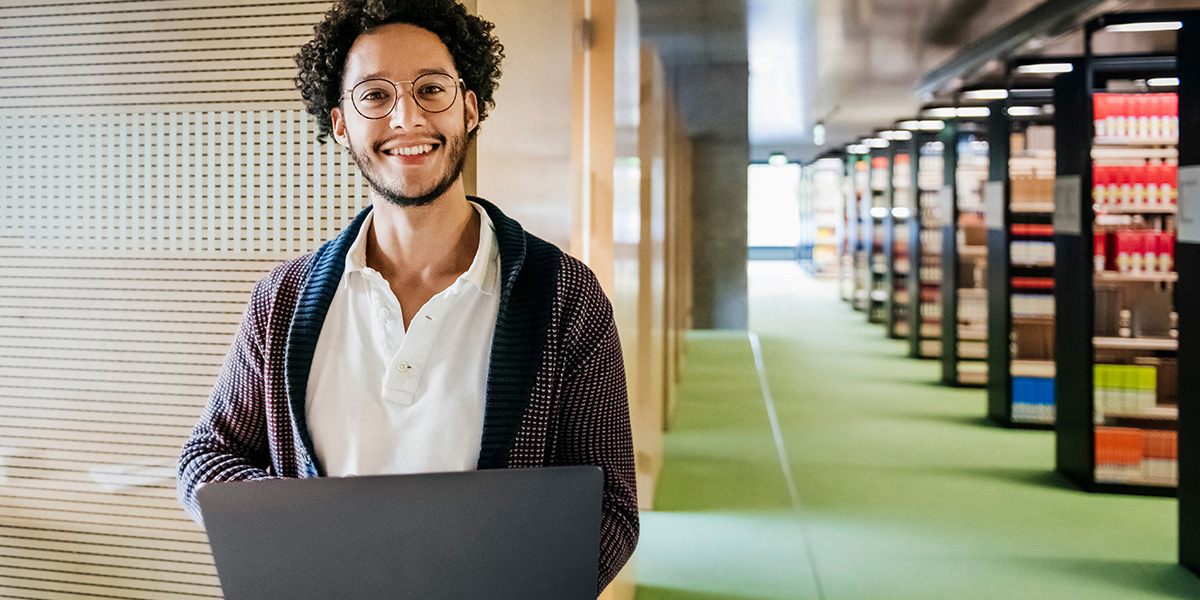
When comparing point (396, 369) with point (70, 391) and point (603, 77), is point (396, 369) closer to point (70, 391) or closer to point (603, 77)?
point (70, 391)

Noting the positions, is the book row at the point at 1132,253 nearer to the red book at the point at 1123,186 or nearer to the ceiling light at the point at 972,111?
the red book at the point at 1123,186

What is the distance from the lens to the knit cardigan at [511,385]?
4.19 ft

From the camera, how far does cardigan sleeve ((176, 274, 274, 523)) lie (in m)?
1.35

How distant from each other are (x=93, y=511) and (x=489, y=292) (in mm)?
1576

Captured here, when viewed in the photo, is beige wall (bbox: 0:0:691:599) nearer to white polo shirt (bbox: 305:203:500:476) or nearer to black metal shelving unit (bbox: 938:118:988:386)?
white polo shirt (bbox: 305:203:500:476)

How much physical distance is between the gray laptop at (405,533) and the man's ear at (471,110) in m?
0.56

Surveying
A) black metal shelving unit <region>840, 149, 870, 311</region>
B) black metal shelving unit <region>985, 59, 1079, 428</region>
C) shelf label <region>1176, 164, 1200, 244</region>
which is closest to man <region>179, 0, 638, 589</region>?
shelf label <region>1176, 164, 1200, 244</region>

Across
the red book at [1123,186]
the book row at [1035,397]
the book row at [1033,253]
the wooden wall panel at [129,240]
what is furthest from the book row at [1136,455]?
the wooden wall panel at [129,240]

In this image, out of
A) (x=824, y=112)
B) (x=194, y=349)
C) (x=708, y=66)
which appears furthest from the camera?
(x=824, y=112)

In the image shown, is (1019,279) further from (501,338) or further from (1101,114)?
(501,338)

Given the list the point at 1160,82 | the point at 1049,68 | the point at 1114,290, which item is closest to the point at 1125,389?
the point at 1114,290

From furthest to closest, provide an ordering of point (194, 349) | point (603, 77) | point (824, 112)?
point (824, 112)
point (603, 77)
point (194, 349)

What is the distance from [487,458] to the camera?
126 centimetres

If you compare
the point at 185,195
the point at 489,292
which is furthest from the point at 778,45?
the point at 489,292
